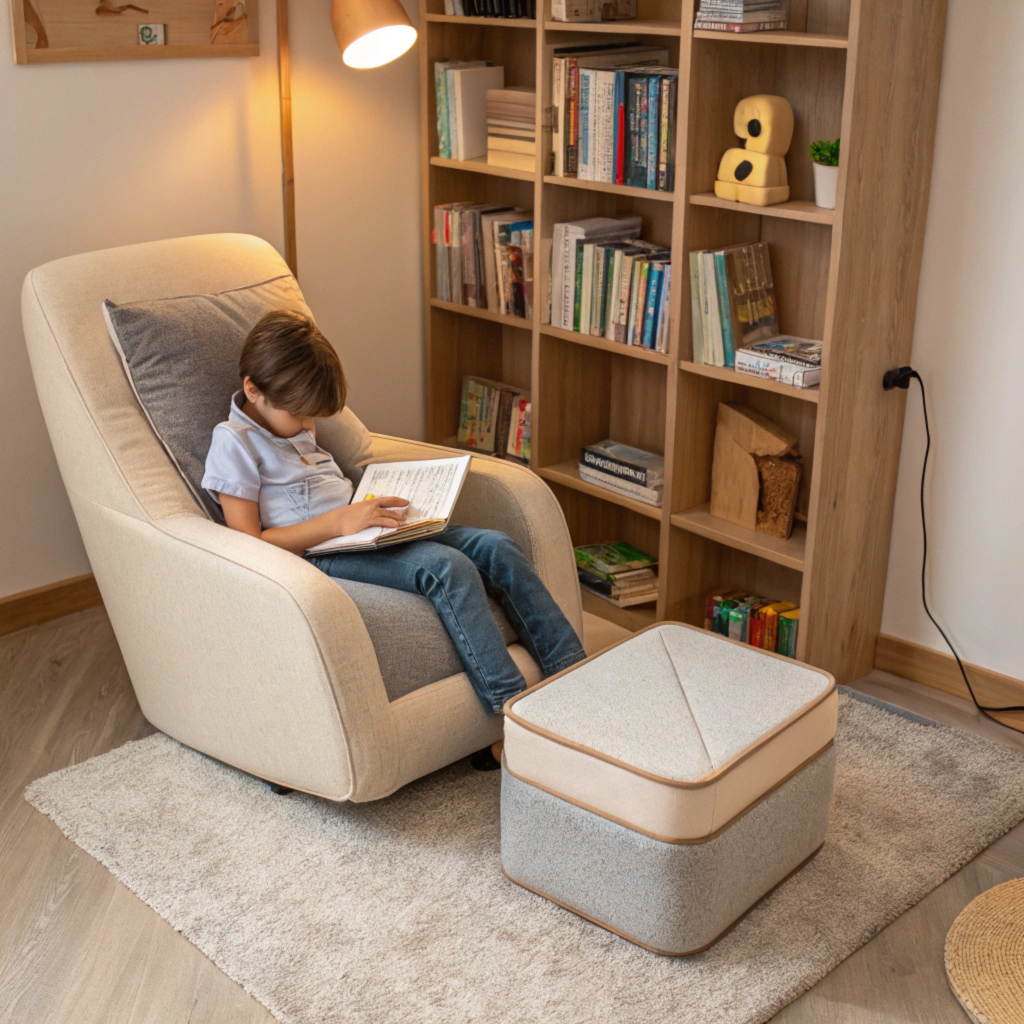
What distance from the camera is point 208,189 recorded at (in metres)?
2.97

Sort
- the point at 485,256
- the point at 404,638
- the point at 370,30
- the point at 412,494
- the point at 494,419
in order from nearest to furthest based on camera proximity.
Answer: the point at 404,638
the point at 412,494
the point at 370,30
the point at 485,256
the point at 494,419

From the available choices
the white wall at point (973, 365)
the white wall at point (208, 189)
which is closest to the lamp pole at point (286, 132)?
the white wall at point (208, 189)

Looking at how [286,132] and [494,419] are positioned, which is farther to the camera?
[494,419]

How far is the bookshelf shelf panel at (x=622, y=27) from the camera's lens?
8.45 feet

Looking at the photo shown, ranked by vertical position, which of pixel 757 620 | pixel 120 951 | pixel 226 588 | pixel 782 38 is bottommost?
pixel 120 951

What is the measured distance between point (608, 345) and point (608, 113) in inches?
20.1

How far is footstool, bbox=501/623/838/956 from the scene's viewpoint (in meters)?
1.79

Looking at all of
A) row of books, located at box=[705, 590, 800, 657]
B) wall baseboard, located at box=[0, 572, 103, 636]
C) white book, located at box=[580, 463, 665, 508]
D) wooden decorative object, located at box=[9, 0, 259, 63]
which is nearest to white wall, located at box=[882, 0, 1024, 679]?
row of books, located at box=[705, 590, 800, 657]

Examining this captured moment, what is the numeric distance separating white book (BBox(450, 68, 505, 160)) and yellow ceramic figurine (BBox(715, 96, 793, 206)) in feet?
2.65

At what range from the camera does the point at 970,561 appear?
2607 mm

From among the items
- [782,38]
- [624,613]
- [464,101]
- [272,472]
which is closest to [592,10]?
[464,101]

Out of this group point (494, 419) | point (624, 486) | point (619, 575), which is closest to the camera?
point (624, 486)

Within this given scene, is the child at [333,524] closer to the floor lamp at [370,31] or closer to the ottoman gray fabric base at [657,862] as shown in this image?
the ottoman gray fabric base at [657,862]

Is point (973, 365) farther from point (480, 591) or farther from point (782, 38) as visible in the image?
point (480, 591)
